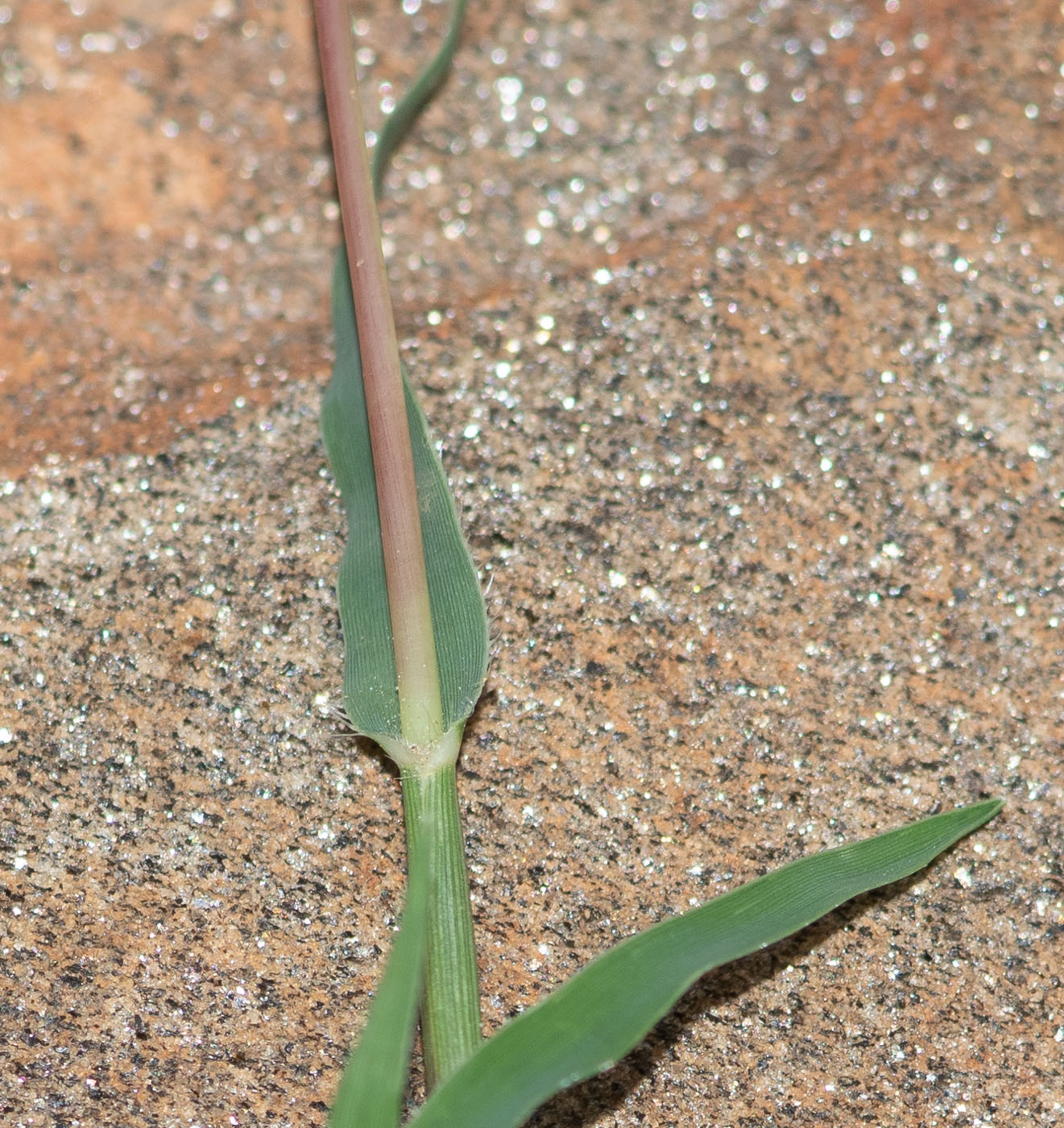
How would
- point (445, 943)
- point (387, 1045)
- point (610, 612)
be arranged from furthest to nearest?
point (610, 612)
point (445, 943)
point (387, 1045)

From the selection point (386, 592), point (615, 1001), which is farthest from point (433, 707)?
point (615, 1001)

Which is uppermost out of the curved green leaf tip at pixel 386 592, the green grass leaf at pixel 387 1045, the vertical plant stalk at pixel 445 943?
the curved green leaf tip at pixel 386 592

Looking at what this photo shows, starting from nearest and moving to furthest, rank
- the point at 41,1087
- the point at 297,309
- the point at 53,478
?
1. the point at 41,1087
2. the point at 53,478
3. the point at 297,309

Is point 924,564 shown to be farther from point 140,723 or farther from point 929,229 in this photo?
point 140,723

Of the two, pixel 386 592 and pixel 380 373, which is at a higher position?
pixel 380 373

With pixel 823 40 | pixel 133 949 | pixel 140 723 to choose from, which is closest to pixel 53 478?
pixel 140 723

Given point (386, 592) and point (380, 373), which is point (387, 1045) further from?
point (380, 373)

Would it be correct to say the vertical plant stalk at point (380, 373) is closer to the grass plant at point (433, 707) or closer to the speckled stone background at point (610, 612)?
the grass plant at point (433, 707)

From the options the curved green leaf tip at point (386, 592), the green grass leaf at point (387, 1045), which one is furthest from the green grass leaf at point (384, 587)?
the green grass leaf at point (387, 1045)
